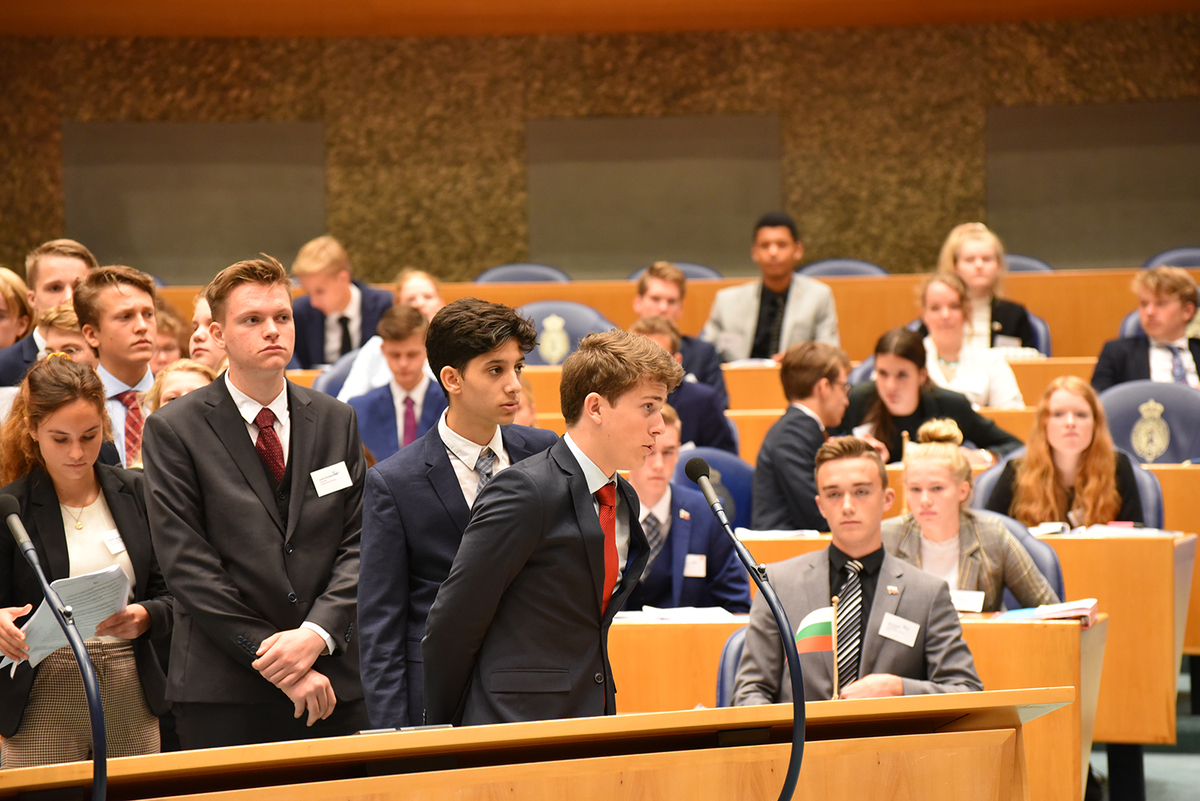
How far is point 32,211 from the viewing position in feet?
28.1

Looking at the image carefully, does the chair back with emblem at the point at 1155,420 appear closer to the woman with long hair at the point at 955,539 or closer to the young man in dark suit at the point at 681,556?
the woman with long hair at the point at 955,539

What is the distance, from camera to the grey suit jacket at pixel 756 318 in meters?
6.32

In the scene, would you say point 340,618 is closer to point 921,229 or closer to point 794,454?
point 794,454

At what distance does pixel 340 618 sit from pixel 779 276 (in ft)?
14.8

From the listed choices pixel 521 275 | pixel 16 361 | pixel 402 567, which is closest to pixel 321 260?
pixel 521 275

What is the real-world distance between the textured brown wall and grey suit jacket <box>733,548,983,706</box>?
6146 mm

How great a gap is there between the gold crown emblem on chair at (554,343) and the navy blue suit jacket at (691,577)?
252 cm

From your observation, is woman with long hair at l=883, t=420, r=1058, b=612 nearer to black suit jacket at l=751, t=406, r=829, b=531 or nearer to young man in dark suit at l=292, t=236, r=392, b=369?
black suit jacket at l=751, t=406, r=829, b=531

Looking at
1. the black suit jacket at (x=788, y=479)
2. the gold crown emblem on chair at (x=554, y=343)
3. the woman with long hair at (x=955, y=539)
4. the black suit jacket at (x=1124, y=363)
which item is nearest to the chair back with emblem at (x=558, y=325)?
the gold crown emblem on chair at (x=554, y=343)

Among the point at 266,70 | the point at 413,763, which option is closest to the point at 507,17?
the point at 266,70

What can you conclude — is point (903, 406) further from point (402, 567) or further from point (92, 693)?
point (92, 693)

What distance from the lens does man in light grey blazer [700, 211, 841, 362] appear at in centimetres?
634

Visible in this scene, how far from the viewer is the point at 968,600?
3377 millimetres

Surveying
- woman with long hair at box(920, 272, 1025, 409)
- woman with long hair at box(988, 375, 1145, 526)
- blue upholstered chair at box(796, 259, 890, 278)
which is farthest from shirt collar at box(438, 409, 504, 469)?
blue upholstered chair at box(796, 259, 890, 278)
